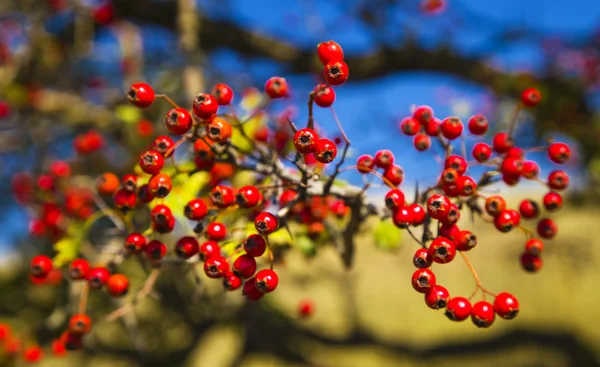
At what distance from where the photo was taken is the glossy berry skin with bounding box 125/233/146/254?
4.60ft

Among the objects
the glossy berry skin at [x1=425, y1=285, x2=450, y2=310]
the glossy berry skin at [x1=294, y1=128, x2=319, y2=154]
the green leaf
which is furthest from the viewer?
the green leaf

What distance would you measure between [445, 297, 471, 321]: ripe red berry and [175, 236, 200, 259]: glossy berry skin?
2.40ft

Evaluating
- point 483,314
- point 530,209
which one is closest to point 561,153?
point 530,209

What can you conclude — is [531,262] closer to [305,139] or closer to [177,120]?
[305,139]

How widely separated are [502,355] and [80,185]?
246 inches

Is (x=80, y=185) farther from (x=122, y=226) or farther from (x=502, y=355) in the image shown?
(x=502, y=355)

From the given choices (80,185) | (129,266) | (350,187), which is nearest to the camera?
(350,187)

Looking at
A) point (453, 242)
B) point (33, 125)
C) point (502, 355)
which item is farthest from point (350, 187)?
point (502, 355)

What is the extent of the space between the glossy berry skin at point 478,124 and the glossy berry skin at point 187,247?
996 millimetres

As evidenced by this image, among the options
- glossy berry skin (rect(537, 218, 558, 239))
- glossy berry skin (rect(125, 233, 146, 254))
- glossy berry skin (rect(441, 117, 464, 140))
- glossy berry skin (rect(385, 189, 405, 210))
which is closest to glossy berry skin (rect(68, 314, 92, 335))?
glossy berry skin (rect(125, 233, 146, 254))

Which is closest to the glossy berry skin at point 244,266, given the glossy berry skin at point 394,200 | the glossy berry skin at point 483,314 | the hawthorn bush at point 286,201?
the hawthorn bush at point 286,201

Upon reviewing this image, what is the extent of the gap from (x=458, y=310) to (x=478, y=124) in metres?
0.65

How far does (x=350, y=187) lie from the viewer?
1.57 m

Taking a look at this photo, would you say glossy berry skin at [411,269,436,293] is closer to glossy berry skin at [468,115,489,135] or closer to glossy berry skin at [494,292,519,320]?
glossy berry skin at [494,292,519,320]
